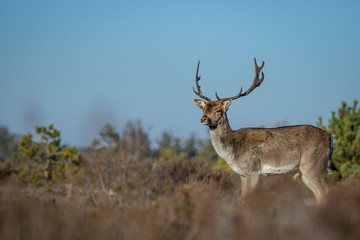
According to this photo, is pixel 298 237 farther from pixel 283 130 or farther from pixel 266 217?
pixel 283 130

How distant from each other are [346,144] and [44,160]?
37.8 ft

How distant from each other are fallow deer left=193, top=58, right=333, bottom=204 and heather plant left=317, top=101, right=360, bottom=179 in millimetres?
5475

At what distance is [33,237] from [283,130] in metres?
6.92

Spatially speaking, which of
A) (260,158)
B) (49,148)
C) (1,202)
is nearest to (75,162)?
(49,148)

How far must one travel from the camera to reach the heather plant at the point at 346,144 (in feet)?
54.3

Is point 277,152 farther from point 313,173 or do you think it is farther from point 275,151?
point 313,173

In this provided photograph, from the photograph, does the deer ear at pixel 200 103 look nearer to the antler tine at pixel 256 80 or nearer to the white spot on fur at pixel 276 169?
the antler tine at pixel 256 80

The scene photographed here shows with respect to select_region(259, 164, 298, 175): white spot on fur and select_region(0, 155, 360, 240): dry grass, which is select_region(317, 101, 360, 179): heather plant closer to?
select_region(259, 164, 298, 175): white spot on fur

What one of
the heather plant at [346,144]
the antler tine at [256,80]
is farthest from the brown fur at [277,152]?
the heather plant at [346,144]

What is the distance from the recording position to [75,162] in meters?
21.2

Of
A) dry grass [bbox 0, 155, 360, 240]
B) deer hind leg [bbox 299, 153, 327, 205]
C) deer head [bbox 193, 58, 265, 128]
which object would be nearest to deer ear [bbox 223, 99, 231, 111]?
deer head [bbox 193, 58, 265, 128]

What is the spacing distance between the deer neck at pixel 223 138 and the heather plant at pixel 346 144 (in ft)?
20.3

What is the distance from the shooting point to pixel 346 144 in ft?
55.9

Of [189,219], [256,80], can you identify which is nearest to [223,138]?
[256,80]
